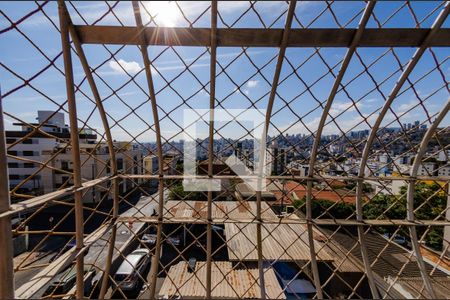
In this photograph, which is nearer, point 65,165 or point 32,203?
point 32,203

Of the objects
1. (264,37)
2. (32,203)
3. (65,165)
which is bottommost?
(65,165)

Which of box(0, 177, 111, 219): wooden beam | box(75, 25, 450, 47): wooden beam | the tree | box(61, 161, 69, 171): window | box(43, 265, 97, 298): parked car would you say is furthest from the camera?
box(61, 161, 69, 171): window

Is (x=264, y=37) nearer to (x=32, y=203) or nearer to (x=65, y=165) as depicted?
(x=32, y=203)

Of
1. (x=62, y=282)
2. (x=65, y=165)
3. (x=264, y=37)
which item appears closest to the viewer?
(x=62, y=282)

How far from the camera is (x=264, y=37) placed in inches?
62.4

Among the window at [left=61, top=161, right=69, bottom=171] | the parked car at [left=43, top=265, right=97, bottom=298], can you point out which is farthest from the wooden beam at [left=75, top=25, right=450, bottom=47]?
the window at [left=61, top=161, right=69, bottom=171]

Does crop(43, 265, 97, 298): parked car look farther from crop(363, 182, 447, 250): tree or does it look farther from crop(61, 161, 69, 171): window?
crop(61, 161, 69, 171): window

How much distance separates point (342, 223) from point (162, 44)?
205 cm

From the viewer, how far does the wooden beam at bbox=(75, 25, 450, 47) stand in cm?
157

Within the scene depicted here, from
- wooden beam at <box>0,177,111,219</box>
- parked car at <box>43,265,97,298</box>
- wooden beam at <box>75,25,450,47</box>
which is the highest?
wooden beam at <box>75,25,450,47</box>

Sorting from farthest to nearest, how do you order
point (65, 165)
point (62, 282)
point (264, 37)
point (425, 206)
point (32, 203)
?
point (65, 165), point (425, 206), point (264, 37), point (62, 282), point (32, 203)

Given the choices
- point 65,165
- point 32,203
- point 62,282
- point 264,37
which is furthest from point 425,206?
point 65,165

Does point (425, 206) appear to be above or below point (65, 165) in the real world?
below

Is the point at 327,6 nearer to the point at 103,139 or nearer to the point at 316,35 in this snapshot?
the point at 316,35
